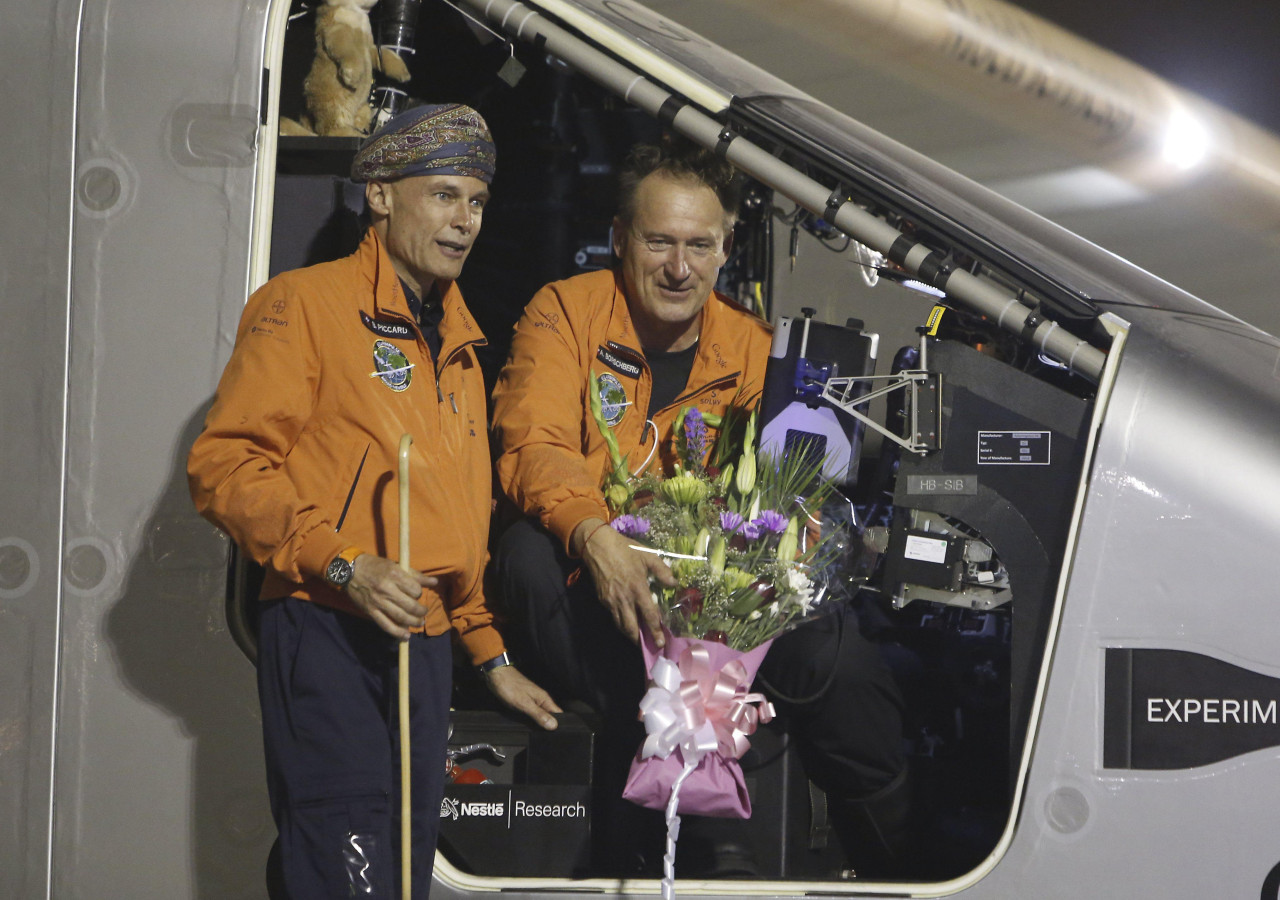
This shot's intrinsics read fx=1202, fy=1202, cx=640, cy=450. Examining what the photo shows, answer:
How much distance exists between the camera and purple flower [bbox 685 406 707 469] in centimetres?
260

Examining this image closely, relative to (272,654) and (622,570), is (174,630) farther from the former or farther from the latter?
(622,570)

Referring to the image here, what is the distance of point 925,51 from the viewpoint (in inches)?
305

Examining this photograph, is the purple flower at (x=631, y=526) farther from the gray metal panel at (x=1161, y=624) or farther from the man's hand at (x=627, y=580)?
the gray metal panel at (x=1161, y=624)

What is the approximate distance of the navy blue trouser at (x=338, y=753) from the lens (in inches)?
78.4

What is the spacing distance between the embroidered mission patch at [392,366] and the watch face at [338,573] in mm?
397

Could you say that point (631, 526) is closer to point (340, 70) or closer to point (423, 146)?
point (423, 146)

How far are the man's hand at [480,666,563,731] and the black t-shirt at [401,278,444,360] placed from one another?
27.3 inches

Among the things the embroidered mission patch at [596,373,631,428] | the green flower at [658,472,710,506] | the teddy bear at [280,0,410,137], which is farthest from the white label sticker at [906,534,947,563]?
the teddy bear at [280,0,410,137]

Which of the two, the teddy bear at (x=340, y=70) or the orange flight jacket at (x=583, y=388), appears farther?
the teddy bear at (x=340, y=70)

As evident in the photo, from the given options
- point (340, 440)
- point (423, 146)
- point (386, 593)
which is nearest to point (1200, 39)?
point (423, 146)

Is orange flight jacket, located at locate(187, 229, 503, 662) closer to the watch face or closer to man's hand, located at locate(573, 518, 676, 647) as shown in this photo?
the watch face

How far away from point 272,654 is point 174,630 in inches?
16.1

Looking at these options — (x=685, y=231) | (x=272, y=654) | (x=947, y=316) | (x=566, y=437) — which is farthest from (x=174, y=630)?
(x=947, y=316)

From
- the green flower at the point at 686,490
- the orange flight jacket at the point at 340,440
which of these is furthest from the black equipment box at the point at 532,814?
the green flower at the point at 686,490
